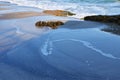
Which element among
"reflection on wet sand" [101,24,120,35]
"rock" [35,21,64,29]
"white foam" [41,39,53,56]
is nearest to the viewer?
"white foam" [41,39,53,56]

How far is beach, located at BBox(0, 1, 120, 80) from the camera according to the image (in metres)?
6.99

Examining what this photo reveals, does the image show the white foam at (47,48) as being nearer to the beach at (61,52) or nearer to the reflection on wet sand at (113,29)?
the beach at (61,52)

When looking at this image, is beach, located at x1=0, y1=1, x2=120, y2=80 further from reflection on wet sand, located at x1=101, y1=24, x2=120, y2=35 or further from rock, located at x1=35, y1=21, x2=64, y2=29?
rock, located at x1=35, y1=21, x2=64, y2=29

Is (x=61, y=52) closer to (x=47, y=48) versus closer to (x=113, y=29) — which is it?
(x=47, y=48)

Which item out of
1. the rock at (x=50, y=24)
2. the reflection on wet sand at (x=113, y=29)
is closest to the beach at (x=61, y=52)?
the reflection on wet sand at (x=113, y=29)

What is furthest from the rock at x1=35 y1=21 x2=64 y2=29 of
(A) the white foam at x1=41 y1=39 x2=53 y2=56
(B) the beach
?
(A) the white foam at x1=41 y1=39 x2=53 y2=56

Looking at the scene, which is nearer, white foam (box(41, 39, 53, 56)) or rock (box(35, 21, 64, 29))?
white foam (box(41, 39, 53, 56))

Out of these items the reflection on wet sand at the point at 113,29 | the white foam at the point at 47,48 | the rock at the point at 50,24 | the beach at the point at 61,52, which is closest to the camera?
the beach at the point at 61,52

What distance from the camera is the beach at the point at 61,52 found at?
6.99 meters

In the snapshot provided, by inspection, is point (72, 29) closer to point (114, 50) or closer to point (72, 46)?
point (72, 46)

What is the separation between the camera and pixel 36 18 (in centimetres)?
1460

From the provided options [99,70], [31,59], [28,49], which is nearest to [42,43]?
[28,49]

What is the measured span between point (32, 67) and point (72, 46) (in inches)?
79.3

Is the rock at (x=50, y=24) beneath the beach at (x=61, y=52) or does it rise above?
above
